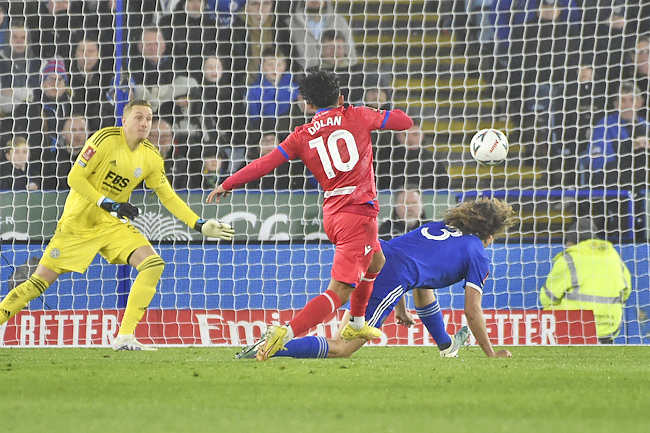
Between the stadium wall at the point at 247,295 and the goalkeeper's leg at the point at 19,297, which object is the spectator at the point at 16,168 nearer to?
the stadium wall at the point at 247,295

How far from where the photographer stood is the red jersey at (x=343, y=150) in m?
4.99

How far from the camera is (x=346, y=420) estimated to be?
9.62 ft

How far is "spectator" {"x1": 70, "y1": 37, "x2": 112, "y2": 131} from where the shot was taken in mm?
9188

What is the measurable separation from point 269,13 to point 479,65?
232 cm

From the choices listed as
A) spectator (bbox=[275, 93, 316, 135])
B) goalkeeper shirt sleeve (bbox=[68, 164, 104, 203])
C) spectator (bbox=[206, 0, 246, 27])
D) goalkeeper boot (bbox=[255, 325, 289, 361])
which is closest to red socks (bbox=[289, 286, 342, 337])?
goalkeeper boot (bbox=[255, 325, 289, 361])

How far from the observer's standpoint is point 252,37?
9828 millimetres

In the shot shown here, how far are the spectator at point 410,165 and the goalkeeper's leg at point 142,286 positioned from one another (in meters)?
3.70

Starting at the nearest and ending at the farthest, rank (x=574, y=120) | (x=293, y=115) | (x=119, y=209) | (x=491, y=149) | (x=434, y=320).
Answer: (x=119, y=209)
(x=434, y=320)
(x=491, y=149)
(x=293, y=115)
(x=574, y=120)

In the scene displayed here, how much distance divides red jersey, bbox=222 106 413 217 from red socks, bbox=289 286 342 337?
19.6 inches

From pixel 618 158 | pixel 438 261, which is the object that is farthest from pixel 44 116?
pixel 618 158

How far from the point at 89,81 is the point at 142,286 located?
3.81 meters

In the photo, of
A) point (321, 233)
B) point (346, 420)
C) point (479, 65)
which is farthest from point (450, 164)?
point (346, 420)

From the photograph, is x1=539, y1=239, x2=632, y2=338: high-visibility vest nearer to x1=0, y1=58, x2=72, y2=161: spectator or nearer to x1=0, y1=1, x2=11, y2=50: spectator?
x1=0, y1=58, x2=72, y2=161: spectator

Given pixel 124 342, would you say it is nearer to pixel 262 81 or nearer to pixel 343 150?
pixel 343 150
